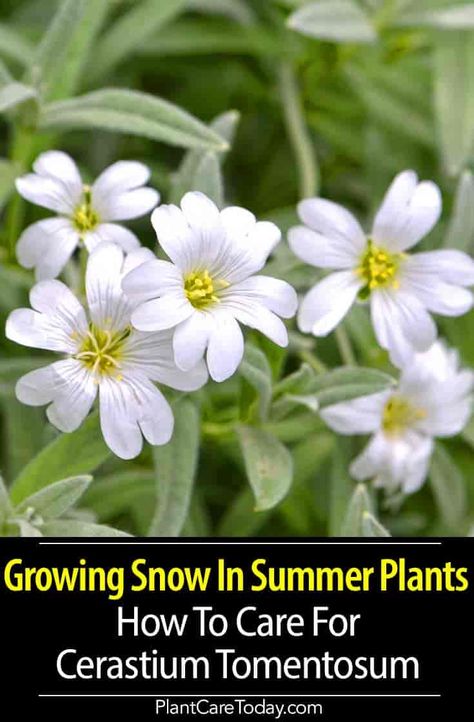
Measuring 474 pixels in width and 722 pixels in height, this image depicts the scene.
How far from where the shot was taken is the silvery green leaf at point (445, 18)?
4.94 ft

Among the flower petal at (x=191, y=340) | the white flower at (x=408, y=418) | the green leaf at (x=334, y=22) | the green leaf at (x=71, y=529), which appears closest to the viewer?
Answer: the flower petal at (x=191, y=340)

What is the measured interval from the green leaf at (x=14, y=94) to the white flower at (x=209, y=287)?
30cm

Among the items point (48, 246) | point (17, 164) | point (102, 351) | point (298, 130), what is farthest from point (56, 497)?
point (298, 130)

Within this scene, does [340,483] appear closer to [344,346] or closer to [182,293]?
[344,346]

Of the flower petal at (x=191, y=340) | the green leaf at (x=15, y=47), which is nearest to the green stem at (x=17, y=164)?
the green leaf at (x=15, y=47)

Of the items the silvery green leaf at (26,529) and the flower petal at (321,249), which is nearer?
the silvery green leaf at (26,529)

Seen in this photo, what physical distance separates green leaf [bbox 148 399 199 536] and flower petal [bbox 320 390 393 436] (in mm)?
172

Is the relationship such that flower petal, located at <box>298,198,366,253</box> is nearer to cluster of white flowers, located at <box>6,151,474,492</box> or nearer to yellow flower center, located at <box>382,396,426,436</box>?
cluster of white flowers, located at <box>6,151,474,492</box>

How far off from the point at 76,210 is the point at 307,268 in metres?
0.26

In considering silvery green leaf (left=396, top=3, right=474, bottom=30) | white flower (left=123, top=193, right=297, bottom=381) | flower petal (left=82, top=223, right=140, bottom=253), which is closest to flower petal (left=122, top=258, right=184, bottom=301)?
white flower (left=123, top=193, right=297, bottom=381)

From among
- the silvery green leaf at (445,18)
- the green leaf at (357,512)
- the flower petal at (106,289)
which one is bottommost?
the green leaf at (357,512)

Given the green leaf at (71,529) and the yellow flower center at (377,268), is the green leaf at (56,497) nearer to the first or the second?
the green leaf at (71,529)

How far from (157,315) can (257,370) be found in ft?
0.56

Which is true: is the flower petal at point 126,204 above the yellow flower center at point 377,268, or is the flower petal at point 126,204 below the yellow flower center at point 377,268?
above
